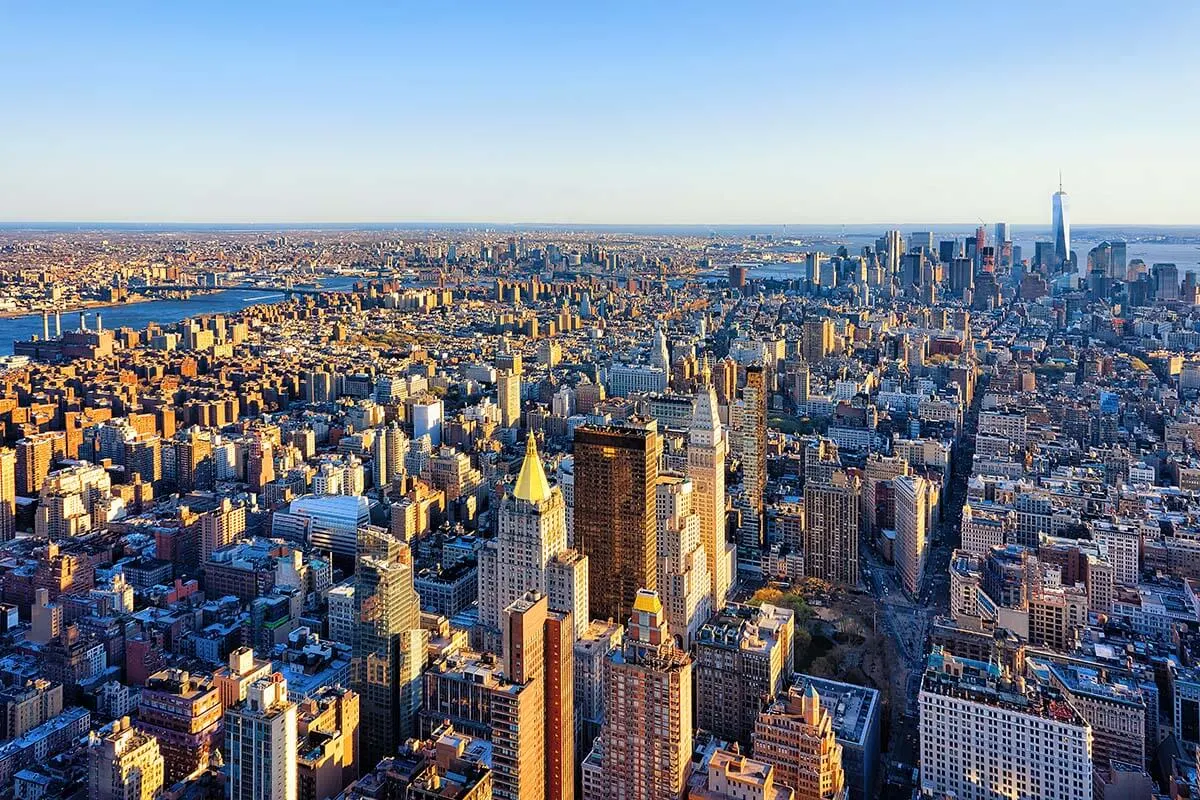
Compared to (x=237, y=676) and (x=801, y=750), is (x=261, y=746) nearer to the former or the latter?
(x=237, y=676)

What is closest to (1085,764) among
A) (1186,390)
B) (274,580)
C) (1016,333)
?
(274,580)

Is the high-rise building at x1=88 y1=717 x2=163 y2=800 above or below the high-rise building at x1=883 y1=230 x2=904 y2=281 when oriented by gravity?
below

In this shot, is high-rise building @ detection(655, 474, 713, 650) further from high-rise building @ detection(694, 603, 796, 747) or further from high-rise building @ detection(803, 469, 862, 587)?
high-rise building @ detection(803, 469, 862, 587)

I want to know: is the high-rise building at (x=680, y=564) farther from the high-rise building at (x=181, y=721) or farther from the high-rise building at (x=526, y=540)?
the high-rise building at (x=181, y=721)

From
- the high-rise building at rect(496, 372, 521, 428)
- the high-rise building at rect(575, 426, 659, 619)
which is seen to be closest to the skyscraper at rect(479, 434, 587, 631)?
the high-rise building at rect(575, 426, 659, 619)

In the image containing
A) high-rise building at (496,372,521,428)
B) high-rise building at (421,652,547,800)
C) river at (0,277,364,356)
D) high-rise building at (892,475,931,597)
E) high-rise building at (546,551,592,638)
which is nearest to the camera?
high-rise building at (421,652,547,800)

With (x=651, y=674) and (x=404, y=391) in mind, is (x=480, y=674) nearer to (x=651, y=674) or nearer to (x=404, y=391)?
(x=651, y=674)

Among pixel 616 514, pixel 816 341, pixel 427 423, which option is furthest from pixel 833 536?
pixel 816 341
